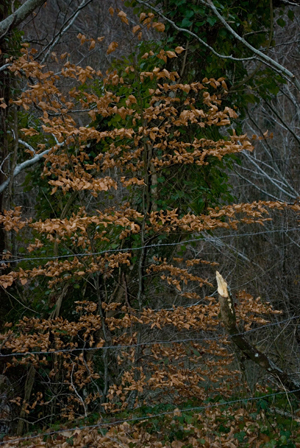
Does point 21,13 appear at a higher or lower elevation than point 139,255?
higher

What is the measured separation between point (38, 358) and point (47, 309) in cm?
57

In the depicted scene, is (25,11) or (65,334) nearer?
(25,11)

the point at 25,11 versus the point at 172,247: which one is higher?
the point at 25,11

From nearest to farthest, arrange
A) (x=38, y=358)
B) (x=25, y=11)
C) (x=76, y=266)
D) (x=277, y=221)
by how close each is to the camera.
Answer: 1. (x=25, y=11)
2. (x=76, y=266)
3. (x=38, y=358)
4. (x=277, y=221)

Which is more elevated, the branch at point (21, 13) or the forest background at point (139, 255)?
the branch at point (21, 13)

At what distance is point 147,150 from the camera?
14.7 feet

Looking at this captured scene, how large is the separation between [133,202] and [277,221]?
16.5 ft

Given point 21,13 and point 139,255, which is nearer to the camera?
point 21,13

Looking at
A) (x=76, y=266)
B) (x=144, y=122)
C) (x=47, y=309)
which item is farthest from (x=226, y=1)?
(x=47, y=309)

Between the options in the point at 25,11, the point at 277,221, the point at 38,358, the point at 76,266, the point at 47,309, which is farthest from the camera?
the point at 277,221

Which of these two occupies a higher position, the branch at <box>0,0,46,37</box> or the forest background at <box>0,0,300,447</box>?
the branch at <box>0,0,46,37</box>

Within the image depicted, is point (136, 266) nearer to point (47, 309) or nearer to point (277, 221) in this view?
point (47, 309)

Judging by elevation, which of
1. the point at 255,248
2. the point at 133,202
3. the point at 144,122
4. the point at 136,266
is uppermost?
the point at 144,122

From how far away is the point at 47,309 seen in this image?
4977 mm
